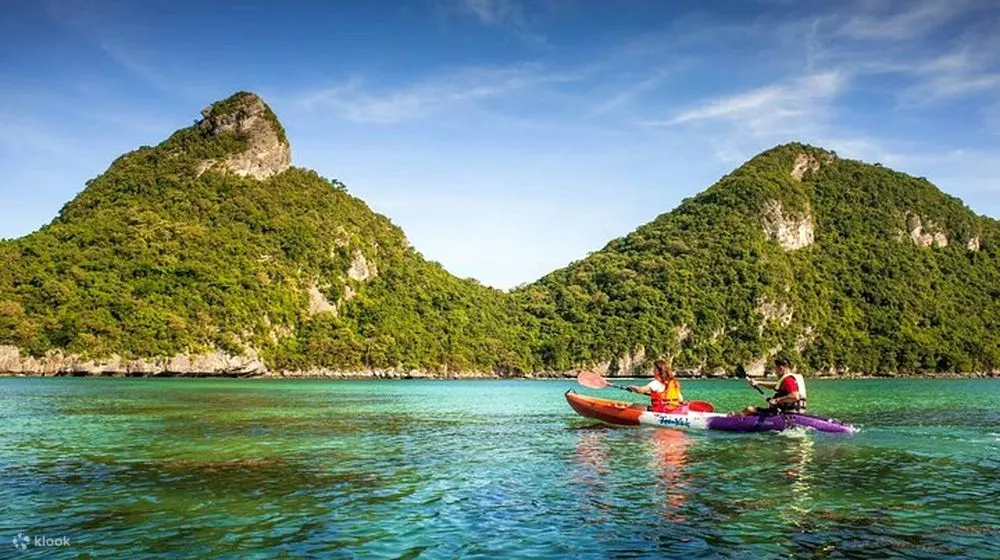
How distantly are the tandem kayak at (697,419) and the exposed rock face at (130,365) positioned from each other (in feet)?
265

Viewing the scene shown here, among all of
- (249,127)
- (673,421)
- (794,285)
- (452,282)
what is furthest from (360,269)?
(673,421)

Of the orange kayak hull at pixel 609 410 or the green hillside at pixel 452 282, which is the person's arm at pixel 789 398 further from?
the green hillside at pixel 452 282

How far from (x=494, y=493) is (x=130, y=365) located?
9211 cm

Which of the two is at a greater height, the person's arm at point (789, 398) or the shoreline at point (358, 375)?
the person's arm at point (789, 398)

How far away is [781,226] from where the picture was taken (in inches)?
7072

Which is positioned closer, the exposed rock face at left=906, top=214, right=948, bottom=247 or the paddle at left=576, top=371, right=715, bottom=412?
the paddle at left=576, top=371, right=715, bottom=412

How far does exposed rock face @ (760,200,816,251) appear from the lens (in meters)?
180

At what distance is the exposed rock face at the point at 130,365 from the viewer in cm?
8534

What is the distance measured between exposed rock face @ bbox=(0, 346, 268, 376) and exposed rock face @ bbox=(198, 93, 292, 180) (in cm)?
5432

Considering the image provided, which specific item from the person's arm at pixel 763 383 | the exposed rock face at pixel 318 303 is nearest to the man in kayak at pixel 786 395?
the person's arm at pixel 763 383

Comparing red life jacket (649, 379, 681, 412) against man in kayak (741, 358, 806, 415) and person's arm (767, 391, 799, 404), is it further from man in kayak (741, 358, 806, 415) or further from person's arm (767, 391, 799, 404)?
person's arm (767, 391, 799, 404)

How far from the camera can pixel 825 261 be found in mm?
178000

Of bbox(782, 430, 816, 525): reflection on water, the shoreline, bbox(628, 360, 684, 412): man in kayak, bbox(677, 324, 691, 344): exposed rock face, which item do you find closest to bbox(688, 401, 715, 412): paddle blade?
bbox(628, 360, 684, 412): man in kayak

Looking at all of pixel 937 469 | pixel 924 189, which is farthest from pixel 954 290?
pixel 937 469
